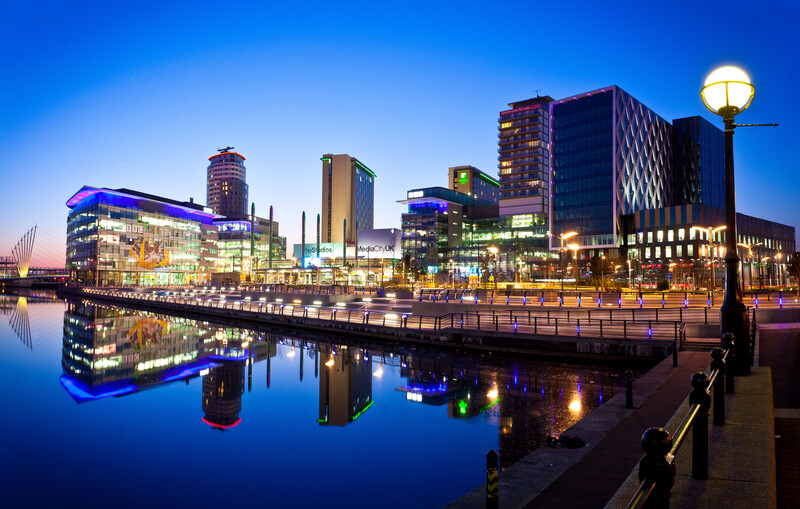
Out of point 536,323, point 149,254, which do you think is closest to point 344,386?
point 536,323

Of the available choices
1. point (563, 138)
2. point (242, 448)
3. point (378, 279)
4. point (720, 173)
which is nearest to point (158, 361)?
point (242, 448)

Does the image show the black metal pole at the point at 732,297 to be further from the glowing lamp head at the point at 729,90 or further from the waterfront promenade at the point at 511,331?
the waterfront promenade at the point at 511,331

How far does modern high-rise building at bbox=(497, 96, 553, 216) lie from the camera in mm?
170125

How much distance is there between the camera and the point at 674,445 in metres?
3.32

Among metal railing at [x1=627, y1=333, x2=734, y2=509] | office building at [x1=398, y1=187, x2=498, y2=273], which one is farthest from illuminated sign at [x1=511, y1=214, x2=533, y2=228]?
metal railing at [x1=627, y1=333, x2=734, y2=509]

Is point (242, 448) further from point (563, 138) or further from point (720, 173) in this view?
point (720, 173)

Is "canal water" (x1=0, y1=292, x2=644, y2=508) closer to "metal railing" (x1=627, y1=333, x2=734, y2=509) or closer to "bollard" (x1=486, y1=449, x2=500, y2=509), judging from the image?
"bollard" (x1=486, y1=449, x2=500, y2=509)

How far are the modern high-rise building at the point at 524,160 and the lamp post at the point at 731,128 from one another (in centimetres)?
16024

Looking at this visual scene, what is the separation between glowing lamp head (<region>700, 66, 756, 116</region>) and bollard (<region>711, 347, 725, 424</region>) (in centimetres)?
580

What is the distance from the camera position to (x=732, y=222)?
1097 cm

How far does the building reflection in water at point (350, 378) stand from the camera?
16.5 meters

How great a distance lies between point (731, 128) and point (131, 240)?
16170 centimetres

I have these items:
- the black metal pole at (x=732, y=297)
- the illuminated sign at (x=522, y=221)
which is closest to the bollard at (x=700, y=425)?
the black metal pole at (x=732, y=297)

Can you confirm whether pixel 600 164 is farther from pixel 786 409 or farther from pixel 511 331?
pixel 786 409
